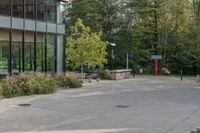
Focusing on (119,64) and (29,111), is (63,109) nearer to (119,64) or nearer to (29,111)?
(29,111)

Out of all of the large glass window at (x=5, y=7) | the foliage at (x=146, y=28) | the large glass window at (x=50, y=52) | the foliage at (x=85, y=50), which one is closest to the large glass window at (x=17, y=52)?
the large glass window at (x=5, y=7)

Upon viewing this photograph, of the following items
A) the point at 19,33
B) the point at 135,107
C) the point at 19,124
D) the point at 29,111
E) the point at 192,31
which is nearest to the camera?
the point at 19,124

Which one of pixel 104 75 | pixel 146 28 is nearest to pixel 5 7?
pixel 104 75

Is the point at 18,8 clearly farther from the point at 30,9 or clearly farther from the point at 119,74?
the point at 119,74

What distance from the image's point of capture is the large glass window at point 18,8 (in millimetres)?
32281

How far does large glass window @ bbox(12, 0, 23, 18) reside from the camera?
106ft

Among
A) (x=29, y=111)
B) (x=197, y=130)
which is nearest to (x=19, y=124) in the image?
(x=29, y=111)

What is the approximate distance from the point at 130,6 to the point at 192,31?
8.55 m

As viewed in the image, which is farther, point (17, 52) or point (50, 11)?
point (50, 11)

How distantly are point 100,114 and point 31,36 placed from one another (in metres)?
20.0

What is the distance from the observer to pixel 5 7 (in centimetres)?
3123

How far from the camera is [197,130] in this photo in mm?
13016

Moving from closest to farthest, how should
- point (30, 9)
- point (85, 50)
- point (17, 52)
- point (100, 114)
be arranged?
point (100, 114)
point (30, 9)
point (17, 52)
point (85, 50)

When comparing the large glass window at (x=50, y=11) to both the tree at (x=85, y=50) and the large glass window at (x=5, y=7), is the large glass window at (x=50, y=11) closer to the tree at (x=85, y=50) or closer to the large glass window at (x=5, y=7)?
the tree at (x=85, y=50)
